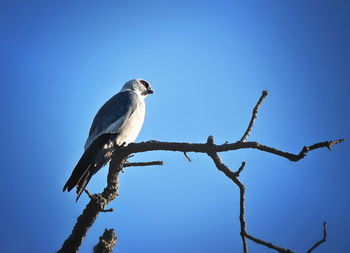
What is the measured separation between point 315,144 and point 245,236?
99 cm

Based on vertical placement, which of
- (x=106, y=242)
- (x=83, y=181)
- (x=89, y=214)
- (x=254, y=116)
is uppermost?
(x=254, y=116)

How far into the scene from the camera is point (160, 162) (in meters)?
3.18

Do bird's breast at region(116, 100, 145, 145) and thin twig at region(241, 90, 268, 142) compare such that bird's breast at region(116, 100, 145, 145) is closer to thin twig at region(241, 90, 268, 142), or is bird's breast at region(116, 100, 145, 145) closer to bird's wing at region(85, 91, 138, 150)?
bird's wing at region(85, 91, 138, 150)

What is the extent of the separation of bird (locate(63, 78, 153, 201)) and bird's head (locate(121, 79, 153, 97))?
1058 mm

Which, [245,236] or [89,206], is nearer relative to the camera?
[245,236]

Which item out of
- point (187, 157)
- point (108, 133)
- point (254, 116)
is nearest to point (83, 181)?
point (108, 133)

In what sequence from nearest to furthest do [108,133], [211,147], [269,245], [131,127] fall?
[269,245] < [211,147] < [108,133] < [131,127]

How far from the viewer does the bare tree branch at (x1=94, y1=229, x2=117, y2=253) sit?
2424 millimetres

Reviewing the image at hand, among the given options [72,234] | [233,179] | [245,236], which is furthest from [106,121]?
[245,236]

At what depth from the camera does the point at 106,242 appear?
96.7 inches

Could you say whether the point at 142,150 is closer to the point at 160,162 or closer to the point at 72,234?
the point at 160,162

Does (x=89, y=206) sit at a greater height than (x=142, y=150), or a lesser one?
lesser

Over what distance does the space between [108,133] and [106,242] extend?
72.8 inches

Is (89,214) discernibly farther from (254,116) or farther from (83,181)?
(254,116)
